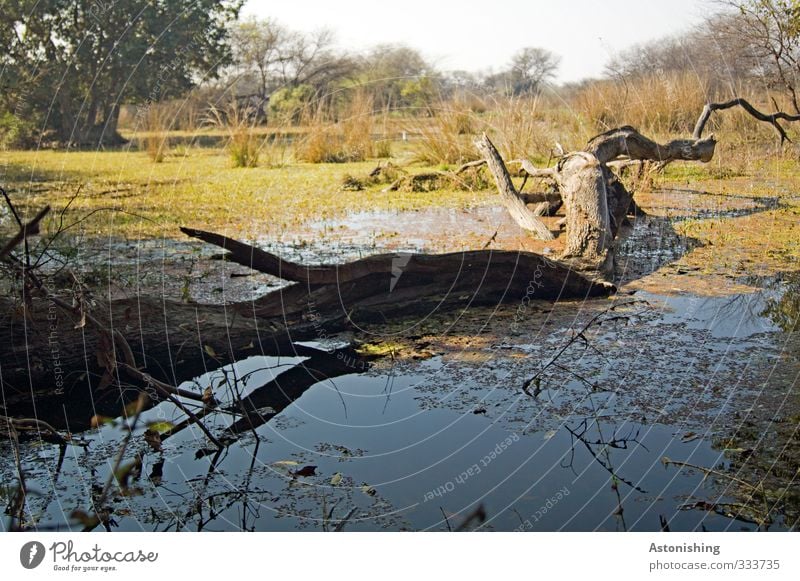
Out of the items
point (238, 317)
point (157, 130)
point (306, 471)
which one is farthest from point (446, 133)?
point (306, 471)

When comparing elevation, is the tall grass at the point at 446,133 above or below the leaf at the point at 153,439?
above

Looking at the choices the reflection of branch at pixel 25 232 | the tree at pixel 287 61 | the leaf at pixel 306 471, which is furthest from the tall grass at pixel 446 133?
the reflection of branch at pixel 25 232

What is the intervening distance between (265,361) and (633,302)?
1.77 metres

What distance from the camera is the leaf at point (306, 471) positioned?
2616mm

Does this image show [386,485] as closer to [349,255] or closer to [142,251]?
[349,255]

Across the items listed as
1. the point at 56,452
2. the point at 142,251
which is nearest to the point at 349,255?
the point at 142,251

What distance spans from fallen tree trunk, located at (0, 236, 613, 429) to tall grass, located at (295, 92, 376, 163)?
478cm

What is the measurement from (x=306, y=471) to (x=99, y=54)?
12151 mm

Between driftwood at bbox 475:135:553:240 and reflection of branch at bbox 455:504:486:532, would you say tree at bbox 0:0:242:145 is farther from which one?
reflection of branch at bbox 455:504:486:532

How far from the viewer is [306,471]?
263 cm

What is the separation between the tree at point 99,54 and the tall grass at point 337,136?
1.17 meters

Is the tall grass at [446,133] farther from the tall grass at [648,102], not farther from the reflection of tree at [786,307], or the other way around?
the reflection of tree at [786,307]

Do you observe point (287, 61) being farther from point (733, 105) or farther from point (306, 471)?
point (306, 471)

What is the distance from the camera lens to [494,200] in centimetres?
743
